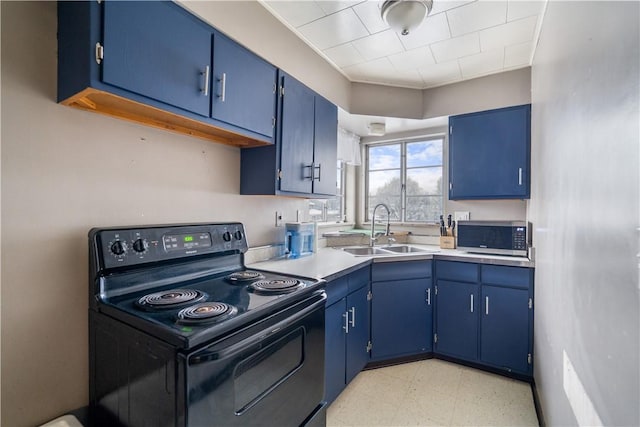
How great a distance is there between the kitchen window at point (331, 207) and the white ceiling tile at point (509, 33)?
1.73 metres

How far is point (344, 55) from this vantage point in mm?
2377

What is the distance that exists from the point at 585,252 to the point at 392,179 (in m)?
2.63

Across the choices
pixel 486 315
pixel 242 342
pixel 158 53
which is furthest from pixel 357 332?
pixel 158 53

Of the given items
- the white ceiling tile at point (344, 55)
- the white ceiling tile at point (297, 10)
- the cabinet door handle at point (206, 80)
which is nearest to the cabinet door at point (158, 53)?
the cabinet door handle at point (206, 80)

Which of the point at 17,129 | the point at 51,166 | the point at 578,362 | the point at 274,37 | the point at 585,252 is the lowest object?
the point at 578,362

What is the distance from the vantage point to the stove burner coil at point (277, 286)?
1.21 metres

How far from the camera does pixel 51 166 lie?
1084 millimetres

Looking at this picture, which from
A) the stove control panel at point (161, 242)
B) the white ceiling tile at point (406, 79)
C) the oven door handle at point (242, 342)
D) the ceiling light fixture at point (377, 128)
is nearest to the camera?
the oven door handle at point (242, 342)

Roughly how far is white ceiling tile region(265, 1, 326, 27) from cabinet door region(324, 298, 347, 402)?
1.88m

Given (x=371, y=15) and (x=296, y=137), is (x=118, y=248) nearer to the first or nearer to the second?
(x=296, y=137)

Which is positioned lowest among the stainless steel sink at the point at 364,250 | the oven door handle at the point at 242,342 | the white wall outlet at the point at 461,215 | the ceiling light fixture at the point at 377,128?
the oven door handle at the point at 242,342

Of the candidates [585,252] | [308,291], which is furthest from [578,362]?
[308,291]

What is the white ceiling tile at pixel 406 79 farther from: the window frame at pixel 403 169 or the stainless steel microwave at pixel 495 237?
Result: the stainless steel microwave at pixel 495 237

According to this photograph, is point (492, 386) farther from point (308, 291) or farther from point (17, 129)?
point (17, 129)
